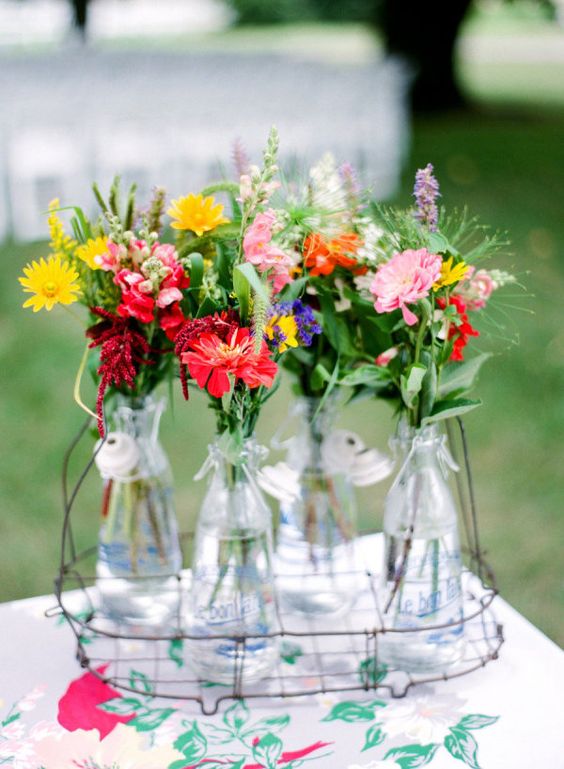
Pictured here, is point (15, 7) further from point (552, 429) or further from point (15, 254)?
point (552, 429)

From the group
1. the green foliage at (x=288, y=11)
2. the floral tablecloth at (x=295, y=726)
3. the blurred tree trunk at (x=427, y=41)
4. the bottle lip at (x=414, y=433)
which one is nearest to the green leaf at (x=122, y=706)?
the floral tablecloth at (x=295, y=726)

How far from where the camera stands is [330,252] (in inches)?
44.4

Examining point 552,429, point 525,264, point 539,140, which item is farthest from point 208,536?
point 539,140

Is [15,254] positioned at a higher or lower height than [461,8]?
lower

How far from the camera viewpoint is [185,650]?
1.20m

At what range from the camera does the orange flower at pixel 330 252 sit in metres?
1.12

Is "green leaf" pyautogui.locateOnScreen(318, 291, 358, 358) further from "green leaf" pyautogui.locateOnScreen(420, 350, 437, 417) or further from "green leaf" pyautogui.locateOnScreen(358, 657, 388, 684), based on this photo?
"green leaf" pyautogui.locateOnScreen(358, 657, 388, 684)

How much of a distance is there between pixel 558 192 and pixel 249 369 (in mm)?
6028

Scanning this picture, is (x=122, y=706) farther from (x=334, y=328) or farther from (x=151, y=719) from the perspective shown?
(x=334, y=328)

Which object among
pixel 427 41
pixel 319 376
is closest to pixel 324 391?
pixel 319 376

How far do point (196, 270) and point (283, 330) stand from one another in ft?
0.37

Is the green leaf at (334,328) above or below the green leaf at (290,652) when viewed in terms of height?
above

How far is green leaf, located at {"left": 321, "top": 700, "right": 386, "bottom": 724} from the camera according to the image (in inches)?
43.5

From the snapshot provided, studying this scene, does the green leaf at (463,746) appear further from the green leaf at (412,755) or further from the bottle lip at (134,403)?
the bottle lip at (134,403)
